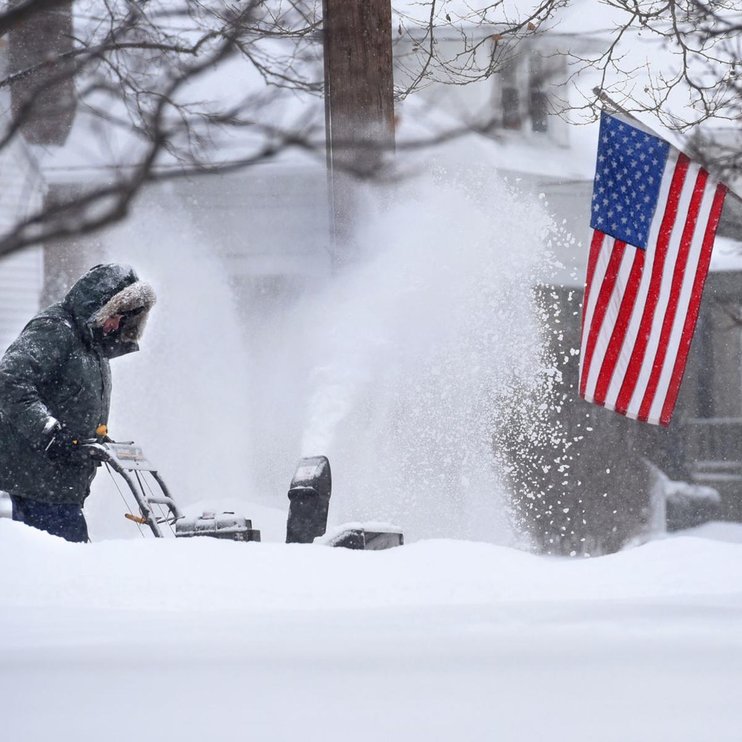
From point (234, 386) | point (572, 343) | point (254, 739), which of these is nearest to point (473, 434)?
point (572, 343)

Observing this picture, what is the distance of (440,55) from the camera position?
23.1 feet

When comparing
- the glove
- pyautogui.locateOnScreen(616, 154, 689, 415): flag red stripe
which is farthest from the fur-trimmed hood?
pyautogui.locateOnScreen(616, 154, 689, 415): flag red stripe

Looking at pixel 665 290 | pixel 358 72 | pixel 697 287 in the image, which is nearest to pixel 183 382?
pixel 358 72

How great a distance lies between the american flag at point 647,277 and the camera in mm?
5906

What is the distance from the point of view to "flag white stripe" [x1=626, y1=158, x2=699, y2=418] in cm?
589

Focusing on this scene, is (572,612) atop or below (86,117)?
below

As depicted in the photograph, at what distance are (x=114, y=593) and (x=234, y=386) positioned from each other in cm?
386

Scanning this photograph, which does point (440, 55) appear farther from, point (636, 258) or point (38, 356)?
point (38, 356)

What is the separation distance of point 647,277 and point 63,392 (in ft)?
11.6

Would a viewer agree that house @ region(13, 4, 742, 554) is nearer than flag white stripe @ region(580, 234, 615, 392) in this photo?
No

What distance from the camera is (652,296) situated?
5.93m

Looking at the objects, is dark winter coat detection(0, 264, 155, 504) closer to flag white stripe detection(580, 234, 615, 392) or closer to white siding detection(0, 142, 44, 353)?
white siding detection(0, 142, 44, 353)

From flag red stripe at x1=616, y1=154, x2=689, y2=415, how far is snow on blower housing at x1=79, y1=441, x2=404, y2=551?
203cm

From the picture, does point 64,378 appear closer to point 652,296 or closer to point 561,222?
point 652,296
